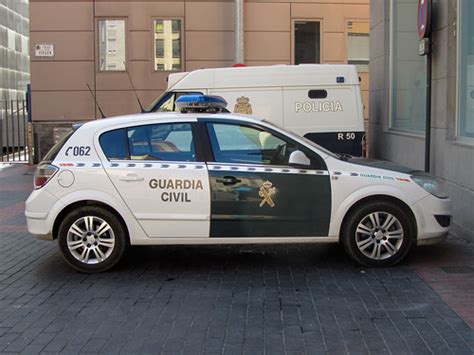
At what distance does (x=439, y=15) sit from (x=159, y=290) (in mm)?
5892

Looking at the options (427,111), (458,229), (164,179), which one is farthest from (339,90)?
(164,179)

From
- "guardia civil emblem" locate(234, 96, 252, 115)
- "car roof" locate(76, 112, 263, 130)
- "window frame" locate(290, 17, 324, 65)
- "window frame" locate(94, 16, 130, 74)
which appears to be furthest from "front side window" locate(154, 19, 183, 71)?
"car roof" locate(76, 112, 263, 130)

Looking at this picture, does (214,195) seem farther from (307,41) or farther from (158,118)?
(307,41)

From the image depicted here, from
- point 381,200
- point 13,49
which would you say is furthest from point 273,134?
point 13,49

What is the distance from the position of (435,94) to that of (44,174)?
5.84 m

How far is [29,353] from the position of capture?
14.4 ft

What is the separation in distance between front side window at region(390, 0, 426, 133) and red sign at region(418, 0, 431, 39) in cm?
112

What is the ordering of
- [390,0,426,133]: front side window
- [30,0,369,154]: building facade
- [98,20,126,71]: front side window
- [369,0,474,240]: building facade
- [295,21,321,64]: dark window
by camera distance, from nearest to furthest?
[369,0,474,240]: building facade < [390,0,426,133]: front side window < [30,0,369,154]: building facade < [98,20,126,71]: front side window < [295,21,321,64]: dark window

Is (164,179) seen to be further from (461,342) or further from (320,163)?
(461,342)

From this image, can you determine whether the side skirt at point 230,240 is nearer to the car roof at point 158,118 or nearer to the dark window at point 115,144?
the dark window at point 115,144

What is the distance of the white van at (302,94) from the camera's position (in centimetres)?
1055

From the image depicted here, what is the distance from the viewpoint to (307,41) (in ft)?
57.0

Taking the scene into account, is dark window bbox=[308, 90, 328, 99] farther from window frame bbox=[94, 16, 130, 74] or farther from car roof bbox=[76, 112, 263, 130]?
window frame bbox=[94, 16, 130, 74]

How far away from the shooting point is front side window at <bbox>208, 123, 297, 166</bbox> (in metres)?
6.45
